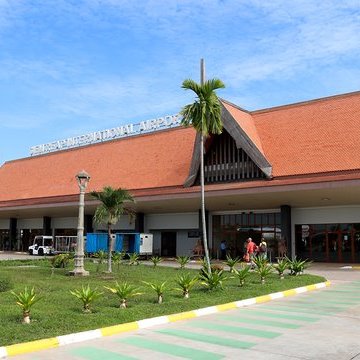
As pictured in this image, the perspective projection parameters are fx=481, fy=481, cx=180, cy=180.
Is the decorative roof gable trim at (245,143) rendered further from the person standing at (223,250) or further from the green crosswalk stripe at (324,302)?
the green crosswalk stripe at (324,302)

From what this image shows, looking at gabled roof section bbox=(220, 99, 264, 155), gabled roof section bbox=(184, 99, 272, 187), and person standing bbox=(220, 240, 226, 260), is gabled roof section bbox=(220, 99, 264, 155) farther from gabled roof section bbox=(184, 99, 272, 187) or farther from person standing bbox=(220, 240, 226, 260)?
person standing bbox=(220, 240, 226, 260)

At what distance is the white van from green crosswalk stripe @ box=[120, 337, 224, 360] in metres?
36.7

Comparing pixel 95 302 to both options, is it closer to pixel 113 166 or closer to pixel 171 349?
pixel 171 349

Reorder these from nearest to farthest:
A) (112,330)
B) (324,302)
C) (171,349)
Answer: (171,349), (112,330), (324,302)

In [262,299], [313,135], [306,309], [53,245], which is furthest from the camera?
[53,245]

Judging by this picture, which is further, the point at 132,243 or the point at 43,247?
the point at 43,247

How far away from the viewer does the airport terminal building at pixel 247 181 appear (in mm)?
29328

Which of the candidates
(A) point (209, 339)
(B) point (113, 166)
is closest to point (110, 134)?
(B) point (113, 166)

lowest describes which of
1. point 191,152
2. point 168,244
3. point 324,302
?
point 324,302

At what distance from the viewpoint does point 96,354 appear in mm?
7688

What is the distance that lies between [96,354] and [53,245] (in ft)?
127

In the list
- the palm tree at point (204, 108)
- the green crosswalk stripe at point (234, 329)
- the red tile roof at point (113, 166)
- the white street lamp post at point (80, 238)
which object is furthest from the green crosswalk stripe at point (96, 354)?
the red tile roof at point (113, 166)

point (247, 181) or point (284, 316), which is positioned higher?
point (247, 181)

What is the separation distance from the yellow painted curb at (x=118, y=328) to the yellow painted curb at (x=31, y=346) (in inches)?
45.2
